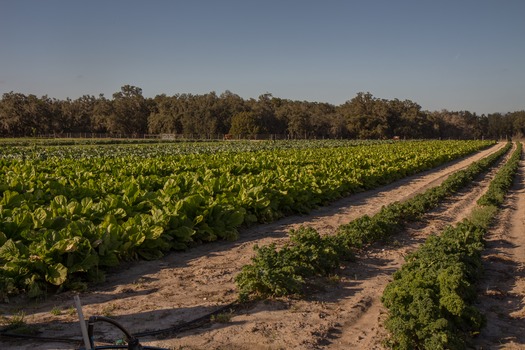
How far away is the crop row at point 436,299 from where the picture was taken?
4430 millimetres

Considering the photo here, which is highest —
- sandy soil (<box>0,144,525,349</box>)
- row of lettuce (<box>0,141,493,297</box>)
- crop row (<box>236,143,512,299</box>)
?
row of lettuce (<box>0,141,493,297</box>)

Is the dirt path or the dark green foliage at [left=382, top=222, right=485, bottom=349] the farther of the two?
the dirt path

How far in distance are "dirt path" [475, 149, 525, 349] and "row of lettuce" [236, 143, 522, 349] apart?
0.25 m

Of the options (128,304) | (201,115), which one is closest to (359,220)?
(128,304)

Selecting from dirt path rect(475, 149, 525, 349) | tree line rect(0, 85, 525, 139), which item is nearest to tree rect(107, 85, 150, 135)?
tree line rect(0, 85, 525, 139)

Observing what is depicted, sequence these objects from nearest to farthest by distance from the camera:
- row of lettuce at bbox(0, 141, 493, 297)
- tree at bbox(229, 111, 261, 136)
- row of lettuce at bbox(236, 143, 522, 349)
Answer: row of lettuce at bbox(236, 143, 522, 349) → row of lettuce at bbox(0, 141, 493, 297) → tree at bbox(229, 111, 261, 136)

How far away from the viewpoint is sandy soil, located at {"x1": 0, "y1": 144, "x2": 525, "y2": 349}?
4.62m

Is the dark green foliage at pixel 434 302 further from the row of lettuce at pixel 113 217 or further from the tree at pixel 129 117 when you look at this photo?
the tree at pixel 129 117

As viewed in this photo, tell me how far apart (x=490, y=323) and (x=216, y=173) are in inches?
442

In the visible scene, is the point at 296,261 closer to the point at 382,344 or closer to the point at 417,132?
the point at 382,344

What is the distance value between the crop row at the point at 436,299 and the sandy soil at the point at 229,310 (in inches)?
10.7

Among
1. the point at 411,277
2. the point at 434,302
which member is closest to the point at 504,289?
the point at 411,277

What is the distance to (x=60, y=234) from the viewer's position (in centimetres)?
612

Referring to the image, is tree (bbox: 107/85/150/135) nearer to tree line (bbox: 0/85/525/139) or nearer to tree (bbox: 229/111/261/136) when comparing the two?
tree line (bbox: 0/85/525/139)
